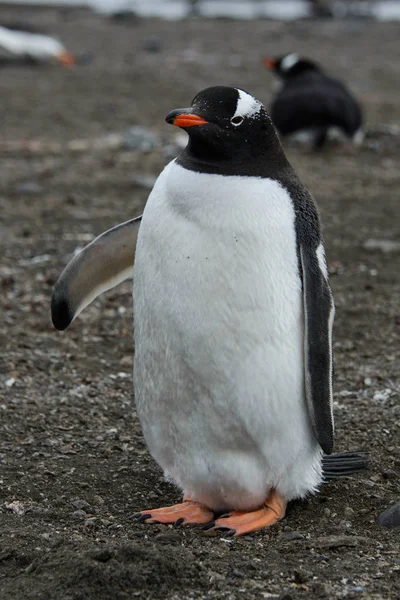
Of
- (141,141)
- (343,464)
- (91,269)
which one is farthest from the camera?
(141,141)

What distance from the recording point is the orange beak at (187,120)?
10.0 ft

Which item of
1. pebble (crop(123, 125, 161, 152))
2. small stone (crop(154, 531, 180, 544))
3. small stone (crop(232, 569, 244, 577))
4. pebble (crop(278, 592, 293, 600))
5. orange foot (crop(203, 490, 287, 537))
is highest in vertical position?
pebble (crop(123, 125, 161, 152))

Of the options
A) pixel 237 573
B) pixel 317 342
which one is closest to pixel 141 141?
pixel 317 342

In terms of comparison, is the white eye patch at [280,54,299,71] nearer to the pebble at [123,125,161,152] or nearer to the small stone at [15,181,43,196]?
the pebble at [123,125,161,152]

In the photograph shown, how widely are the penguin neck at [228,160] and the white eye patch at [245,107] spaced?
0.30 feet

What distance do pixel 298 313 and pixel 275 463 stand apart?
1.47 feet

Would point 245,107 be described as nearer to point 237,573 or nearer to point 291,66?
point 237,573

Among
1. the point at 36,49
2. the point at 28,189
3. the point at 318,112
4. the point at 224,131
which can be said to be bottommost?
the point at 28,189

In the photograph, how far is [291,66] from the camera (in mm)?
10789

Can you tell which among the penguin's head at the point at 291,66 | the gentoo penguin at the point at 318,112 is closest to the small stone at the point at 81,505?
the gentoo penguin at the point at 318,112

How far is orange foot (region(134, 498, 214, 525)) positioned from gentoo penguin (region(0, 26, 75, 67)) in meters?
12.0

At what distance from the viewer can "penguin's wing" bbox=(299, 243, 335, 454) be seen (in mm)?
3207

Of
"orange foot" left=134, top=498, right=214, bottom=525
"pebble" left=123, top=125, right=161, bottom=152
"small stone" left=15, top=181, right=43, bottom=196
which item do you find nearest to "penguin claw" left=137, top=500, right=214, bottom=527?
"orange foot" left=134, top=498, right=214, bottom=525

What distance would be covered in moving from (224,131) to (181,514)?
1137 mm
